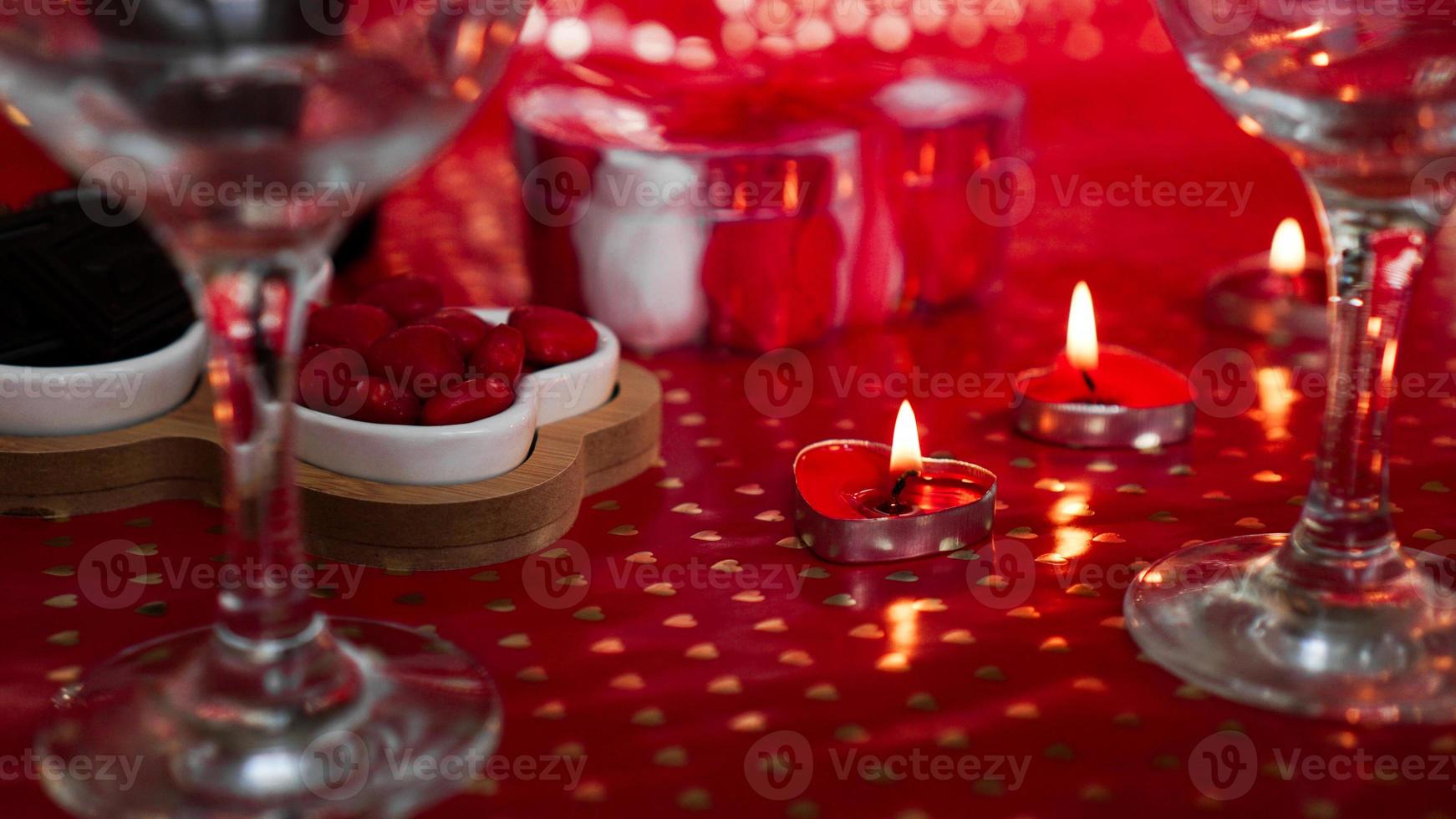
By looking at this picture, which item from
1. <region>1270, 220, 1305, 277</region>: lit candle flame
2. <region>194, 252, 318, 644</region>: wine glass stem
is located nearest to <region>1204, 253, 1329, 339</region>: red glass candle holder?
<region>1270, 220, 1305, 277</region>: lit candle flame

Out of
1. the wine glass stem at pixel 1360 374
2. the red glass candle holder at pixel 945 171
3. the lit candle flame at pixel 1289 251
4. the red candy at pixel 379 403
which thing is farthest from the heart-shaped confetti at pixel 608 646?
the lit candle flame at pixel 1289 251

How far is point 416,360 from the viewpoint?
1.79ft

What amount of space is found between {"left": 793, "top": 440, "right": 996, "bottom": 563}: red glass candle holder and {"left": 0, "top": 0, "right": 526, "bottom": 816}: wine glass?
139 mm

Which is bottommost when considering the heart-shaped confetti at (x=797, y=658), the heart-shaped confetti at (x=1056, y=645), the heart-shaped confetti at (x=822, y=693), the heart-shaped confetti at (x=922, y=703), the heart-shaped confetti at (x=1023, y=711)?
the heart-shaped confetti at (x=822, y=693)

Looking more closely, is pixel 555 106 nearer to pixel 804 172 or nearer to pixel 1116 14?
pixel 804 172

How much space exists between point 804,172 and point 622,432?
184 millimetres

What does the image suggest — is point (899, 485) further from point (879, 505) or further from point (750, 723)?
point (750, 723)

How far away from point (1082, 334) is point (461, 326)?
263 millimetres

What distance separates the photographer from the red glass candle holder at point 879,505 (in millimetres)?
524

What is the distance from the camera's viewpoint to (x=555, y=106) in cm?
77

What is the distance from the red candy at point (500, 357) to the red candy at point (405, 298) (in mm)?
58

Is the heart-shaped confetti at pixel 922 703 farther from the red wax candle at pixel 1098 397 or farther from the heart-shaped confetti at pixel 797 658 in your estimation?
the red wax candle at pixel 1098 397

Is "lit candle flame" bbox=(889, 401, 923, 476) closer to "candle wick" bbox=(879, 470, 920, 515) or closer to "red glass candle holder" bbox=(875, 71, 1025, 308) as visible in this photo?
"candle wick" bbox=(879, 470, 920, 515)

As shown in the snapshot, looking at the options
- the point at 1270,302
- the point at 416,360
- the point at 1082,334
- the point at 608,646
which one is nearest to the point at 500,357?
the point at 416,360
